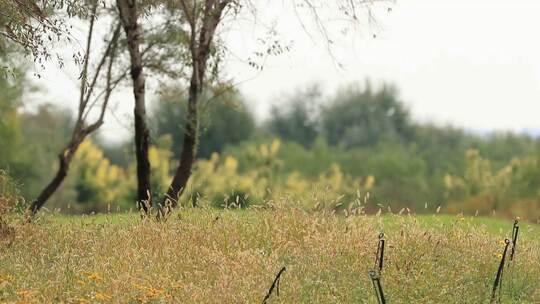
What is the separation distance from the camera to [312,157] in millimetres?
52156

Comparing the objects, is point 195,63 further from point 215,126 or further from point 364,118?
point 364,118

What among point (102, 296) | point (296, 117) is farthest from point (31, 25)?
point (296, 117)

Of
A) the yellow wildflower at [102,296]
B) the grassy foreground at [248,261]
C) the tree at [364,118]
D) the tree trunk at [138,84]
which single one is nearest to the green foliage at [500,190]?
the tree at [364,118]

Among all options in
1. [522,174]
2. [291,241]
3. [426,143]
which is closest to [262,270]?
[291,241]

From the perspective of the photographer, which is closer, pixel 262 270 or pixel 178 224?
pixel 262 270

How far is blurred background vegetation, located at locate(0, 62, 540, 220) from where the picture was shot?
122ft

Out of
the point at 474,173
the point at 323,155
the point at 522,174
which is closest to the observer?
the point at 522,174

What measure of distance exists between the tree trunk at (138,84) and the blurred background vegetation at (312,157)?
9628mm

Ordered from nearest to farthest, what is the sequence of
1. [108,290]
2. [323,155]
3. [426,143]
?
[108,290] → [323,155] → [426,143]

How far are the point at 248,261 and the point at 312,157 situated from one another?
41210 millimetres

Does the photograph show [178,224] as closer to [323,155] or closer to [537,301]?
[537,301]

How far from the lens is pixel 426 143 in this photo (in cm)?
6059

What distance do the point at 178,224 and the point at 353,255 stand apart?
286cm

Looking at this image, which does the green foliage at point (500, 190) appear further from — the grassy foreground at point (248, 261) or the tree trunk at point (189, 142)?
the grassy foreground at point (248, 261)
